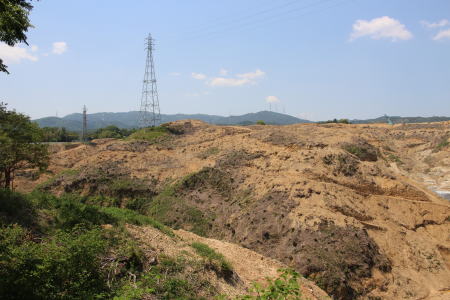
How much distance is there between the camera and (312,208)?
16.0 metres

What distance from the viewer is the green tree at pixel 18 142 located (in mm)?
16219

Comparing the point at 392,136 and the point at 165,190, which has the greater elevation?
the point at 392,136

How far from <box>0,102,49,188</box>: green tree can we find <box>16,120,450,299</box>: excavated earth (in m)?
4.33

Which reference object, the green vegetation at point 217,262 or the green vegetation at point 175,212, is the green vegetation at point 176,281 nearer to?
the green vegetation at point 217,262

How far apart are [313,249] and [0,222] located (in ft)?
36.9

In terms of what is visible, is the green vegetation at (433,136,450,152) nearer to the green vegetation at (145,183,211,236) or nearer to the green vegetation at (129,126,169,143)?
the green vegetation at (129,126,169,143)

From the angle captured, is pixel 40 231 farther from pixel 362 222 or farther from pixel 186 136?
pixel 186 136

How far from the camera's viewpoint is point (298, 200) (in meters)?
16.7

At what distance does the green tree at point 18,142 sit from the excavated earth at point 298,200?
4332mm

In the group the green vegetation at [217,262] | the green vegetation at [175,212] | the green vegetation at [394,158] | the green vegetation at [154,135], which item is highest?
the green vegetation at [154,135]

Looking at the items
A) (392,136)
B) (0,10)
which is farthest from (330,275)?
(392,136)

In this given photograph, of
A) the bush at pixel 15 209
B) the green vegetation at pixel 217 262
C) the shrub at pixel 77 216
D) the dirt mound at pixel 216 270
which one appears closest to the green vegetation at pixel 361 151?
the dirt mound at pixel 216 270

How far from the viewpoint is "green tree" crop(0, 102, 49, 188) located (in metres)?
16.2

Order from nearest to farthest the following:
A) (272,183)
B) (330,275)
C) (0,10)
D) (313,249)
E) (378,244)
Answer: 1. (0,10)
2. (330,275)
3. (313,249)
4. (378,244)
5. (272,183)
